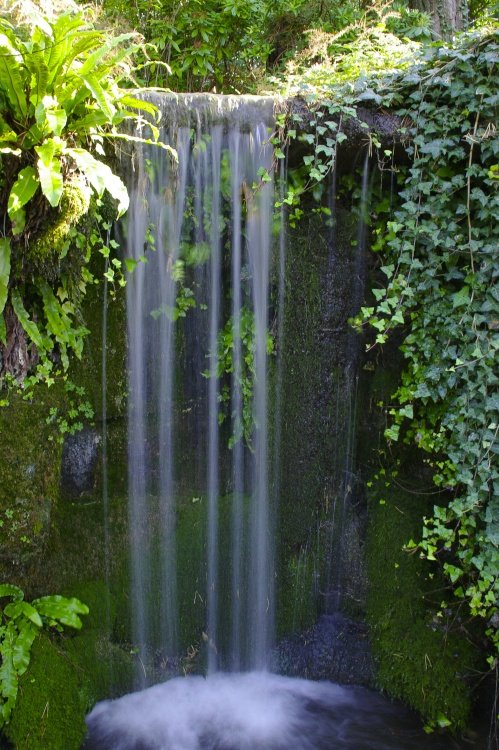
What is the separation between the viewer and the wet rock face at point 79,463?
4.14 metres

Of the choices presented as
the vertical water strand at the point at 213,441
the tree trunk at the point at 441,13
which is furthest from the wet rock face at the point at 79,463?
the tree trunk at the point at 441,13

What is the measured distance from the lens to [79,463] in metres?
4.18

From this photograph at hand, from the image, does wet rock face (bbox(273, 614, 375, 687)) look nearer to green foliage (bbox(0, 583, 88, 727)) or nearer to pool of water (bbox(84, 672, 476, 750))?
pool of water (bbox(84, 672, 476, 750))

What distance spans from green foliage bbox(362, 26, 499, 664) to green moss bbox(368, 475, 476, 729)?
0.83ft

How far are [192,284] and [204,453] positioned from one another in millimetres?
1324

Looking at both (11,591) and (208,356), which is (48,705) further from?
(208,356)

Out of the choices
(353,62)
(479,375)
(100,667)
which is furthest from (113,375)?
(353,62)

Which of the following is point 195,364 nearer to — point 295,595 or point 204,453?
point 204,453

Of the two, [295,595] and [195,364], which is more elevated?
[195,364]

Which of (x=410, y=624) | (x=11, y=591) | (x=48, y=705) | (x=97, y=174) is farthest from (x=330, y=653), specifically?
(x=97, y=174)

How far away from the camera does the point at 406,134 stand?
3992 millimetres

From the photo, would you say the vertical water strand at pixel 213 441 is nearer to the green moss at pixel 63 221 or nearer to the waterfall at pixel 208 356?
the waterfall at pixel 208 356

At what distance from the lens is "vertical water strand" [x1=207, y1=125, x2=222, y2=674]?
14.0 feet

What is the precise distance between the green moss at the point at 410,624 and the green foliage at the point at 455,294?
0.25 m
